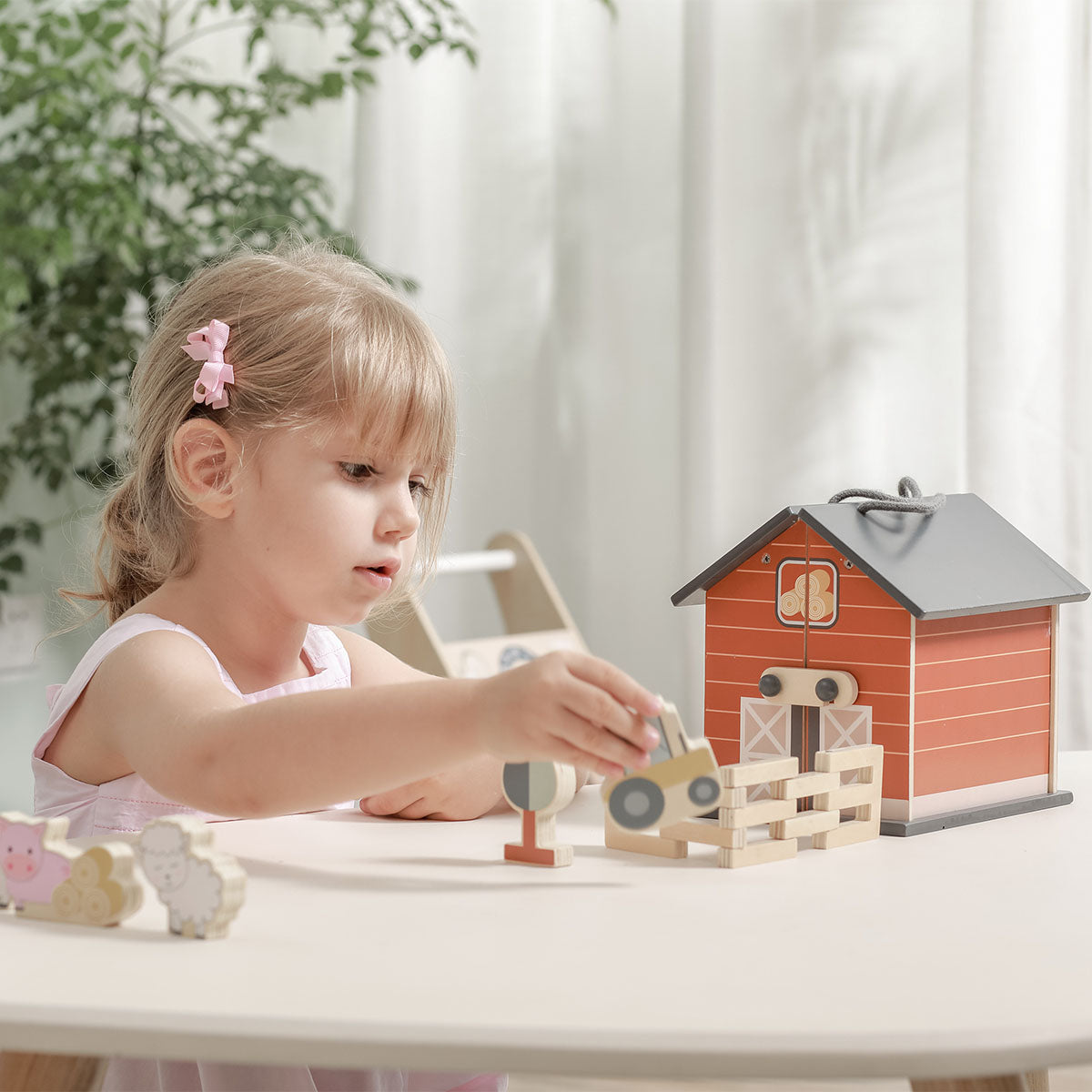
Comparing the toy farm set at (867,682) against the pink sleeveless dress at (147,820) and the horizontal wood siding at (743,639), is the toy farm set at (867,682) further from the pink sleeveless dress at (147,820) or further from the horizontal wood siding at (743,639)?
the pink sleeveless dress at (147,820)

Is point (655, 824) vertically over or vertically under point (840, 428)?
under

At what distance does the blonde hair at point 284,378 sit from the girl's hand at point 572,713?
0.92ft

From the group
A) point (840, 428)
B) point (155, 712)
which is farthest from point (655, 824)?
point (840, 428)

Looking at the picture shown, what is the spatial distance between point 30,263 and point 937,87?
4.50 feet

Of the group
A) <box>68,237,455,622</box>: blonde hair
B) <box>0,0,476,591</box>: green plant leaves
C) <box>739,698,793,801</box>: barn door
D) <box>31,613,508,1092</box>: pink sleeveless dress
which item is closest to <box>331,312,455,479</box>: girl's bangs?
<box>68,237,455,622</box>: blonde hair

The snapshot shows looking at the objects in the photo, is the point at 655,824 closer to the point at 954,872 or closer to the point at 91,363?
the point at 954,872

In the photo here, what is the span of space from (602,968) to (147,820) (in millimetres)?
449

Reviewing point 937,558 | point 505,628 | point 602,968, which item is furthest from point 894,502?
point 505,628

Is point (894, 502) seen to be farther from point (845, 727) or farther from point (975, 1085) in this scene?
point (975, 1085)

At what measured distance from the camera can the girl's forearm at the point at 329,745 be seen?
Result: 2.12 ft

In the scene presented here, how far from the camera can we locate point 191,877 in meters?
0.56

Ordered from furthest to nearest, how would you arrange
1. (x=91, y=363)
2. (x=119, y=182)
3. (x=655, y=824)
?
1. (x=91, y=363)
2. (x=119, y=182)
3. (x=655, y=824)

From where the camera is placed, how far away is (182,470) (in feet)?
2.95

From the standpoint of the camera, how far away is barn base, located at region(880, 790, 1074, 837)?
771mm
